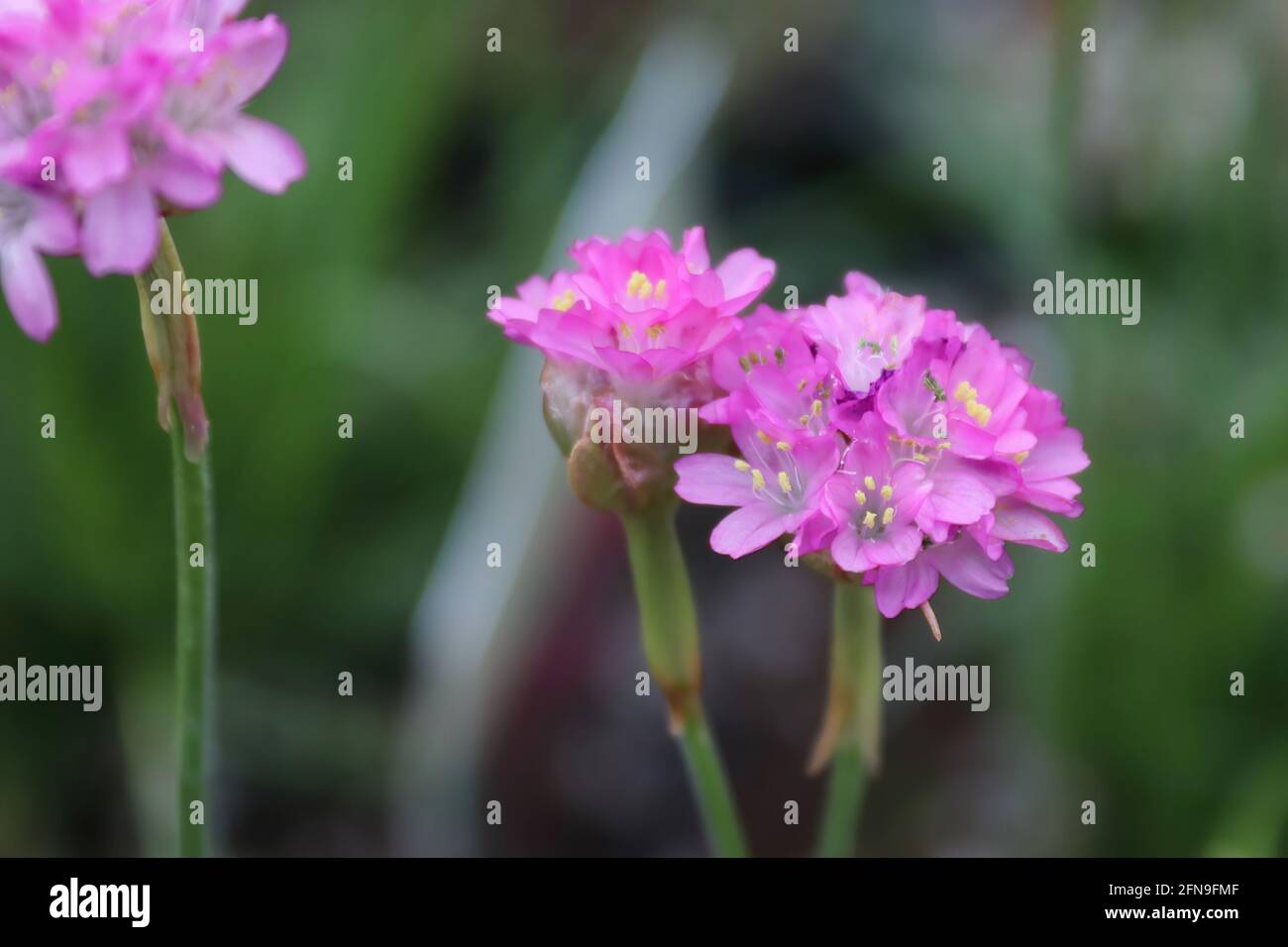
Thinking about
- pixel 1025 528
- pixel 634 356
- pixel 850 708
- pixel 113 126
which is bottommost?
pixel 850 708

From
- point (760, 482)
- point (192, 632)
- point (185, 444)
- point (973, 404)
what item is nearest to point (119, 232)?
point (185, 444)

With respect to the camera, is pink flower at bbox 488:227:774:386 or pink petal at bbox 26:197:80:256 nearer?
pink petal at bbox 26:197:80:256

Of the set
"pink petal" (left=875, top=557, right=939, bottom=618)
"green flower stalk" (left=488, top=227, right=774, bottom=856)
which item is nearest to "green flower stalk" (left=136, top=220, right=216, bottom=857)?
"green flower stalk" (left=488, top=227, right=774, bottom=856)

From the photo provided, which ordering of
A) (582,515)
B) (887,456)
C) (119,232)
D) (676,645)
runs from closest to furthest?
1. (119,232)
2. (887,456)
3. (676,645)
4. (582,515)

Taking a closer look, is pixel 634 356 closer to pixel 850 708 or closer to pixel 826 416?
pixel 826 416

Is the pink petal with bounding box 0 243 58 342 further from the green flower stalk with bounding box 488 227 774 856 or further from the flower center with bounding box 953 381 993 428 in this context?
the flower center with bounding box 953 381 993 428
